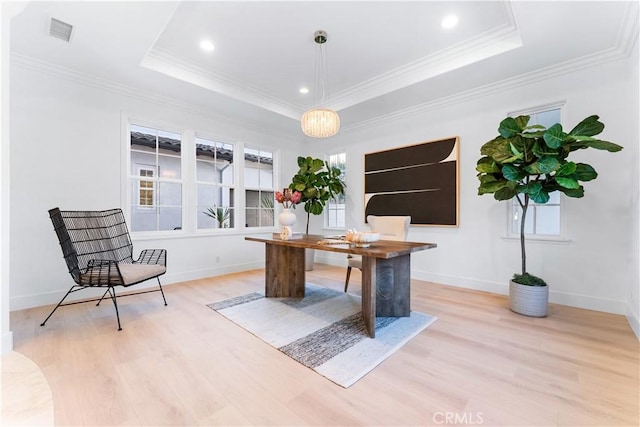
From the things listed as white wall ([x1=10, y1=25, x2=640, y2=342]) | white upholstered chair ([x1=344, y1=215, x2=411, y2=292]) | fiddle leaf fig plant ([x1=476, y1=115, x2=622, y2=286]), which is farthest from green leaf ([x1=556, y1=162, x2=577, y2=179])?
white upholstered chair ([x1=344, y1=215, x2=411, y2=292])

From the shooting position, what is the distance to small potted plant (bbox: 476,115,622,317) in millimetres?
2445

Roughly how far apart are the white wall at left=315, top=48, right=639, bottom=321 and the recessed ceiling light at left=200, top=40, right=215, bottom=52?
9.87ft

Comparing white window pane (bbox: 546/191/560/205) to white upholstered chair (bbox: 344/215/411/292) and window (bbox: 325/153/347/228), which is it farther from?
window (bbox: 325/153/347/228)

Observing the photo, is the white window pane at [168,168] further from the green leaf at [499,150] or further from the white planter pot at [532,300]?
the white planter pot at [532,300]

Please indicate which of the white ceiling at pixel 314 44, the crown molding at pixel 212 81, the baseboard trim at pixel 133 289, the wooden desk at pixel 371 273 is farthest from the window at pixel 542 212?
the baseboard trim at pixel 133 289

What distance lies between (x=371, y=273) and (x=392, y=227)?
1233 millimetres

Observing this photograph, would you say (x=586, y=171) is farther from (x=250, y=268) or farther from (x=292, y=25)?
(x=250, y=268)

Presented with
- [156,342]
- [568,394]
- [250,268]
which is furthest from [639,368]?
[250,268]

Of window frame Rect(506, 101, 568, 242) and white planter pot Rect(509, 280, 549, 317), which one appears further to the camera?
window frame Rect(506, 101, 568, 242)

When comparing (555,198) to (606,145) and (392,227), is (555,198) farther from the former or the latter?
(392,227)

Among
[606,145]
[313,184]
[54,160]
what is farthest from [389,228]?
[54,160]

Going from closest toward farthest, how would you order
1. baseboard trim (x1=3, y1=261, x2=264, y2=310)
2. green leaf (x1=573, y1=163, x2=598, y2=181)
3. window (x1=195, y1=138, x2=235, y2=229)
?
green leaf (x1=573, y1=163, x2=598, y2=181), baseboard trim (x1=3, y1=261, x2=264, y2=310), window (x1=195, y1=138, x2=235, y2=229)

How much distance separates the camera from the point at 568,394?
1.56 metres

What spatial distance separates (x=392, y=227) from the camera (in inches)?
133
